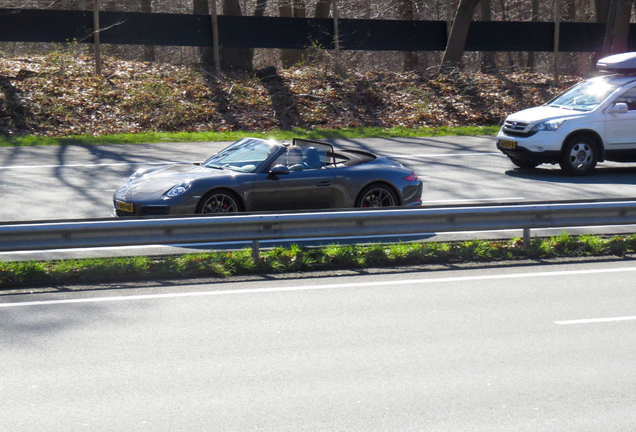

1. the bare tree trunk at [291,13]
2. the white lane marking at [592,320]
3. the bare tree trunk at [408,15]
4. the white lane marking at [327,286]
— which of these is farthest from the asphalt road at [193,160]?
the bare tree trunk at [408,15]

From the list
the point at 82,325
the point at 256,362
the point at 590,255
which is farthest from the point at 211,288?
the point at 590,255

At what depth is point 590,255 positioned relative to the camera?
29.2ft

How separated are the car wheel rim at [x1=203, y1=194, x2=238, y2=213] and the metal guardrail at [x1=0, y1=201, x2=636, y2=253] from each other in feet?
4.18

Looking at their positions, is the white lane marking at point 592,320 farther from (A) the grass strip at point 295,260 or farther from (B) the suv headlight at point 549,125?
(B) the suv headlight at point 549,125

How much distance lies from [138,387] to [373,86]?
2006 centimetres

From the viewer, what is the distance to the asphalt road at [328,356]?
14.6 ft

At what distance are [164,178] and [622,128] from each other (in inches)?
373

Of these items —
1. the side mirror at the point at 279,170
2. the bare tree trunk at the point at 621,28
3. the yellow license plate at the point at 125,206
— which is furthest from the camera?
the bare tree trunk at the point at 621,28

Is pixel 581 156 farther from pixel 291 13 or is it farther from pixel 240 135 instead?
pixel 291 13

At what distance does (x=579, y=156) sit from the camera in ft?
48.6

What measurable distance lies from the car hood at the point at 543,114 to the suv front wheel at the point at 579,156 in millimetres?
481

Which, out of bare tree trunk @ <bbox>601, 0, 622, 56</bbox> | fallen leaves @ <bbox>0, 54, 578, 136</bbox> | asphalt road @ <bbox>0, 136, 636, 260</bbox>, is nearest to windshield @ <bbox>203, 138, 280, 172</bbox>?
asphalt road @ <bbox>0, 136, 636, 260</bbox>

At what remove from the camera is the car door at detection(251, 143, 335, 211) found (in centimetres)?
971

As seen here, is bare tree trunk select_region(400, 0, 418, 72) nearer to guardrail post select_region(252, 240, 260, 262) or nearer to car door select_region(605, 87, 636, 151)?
car door select_region(605, 87, 636, 151)
